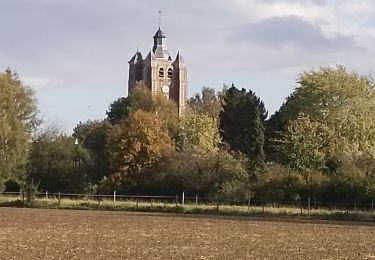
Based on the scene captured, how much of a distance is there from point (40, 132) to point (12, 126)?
6.10 m

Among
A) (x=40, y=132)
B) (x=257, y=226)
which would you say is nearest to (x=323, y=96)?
(x=40, y=132)

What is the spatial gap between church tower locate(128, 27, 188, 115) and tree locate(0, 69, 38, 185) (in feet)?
310

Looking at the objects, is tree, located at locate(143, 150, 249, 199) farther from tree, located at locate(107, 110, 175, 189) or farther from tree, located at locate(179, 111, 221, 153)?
tree, located at locate(179, 111, 221, 153)

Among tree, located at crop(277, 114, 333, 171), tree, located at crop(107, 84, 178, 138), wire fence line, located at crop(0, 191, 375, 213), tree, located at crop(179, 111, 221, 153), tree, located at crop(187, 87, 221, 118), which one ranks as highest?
tree, located at crop(187, 87, 221, 118)

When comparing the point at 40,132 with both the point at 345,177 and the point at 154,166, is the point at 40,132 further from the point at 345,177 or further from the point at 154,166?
the point at 345,177

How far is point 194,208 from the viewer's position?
60.5m

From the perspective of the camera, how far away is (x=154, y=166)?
76.8 m

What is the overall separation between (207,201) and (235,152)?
44.5ft

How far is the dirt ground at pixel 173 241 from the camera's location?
24.6m

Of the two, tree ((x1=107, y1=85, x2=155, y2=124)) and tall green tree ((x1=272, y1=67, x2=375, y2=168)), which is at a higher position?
tree ((x1=107, y1=85, x2=155, y2=124))


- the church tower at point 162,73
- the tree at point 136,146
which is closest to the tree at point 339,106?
the tree at point 136,146

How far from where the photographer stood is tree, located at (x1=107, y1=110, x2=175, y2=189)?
253 ft

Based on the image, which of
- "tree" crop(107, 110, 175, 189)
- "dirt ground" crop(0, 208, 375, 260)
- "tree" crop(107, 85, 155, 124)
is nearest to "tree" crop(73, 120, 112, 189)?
"tree" crop(107, 110, 175, 189)

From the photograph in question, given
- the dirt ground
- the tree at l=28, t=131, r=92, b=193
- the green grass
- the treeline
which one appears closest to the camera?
the dirt ground
